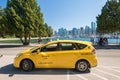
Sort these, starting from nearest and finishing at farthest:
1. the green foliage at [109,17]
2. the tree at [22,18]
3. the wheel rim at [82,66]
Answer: the wheel rim at [82,66] → the tree at [22,18] → the green foliage at [109,17]

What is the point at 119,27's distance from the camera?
37.6m

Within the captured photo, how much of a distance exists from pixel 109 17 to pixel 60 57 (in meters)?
28.3

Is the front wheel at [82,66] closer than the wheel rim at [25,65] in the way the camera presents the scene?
Yes

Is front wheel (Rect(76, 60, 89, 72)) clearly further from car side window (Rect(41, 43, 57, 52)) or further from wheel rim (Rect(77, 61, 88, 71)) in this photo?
car side window (Rect(41, 43, 57, 52))

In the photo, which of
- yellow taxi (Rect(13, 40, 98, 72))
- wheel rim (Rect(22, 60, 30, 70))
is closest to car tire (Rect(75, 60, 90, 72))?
yellow taxi (Rect(13, 40, 98, 72))

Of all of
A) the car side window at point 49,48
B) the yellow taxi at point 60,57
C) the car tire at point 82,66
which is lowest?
the car tire at point 82,66

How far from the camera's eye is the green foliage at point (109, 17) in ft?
123

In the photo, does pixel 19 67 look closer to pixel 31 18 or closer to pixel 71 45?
pixel 71 45

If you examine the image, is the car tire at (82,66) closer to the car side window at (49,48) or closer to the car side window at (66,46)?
the car side window at (66,46)

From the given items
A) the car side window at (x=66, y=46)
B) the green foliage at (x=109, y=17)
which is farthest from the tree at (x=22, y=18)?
the car side window at (x=66, y=46)

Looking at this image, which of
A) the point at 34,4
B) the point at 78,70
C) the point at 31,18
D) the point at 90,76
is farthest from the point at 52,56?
the point at 34,4

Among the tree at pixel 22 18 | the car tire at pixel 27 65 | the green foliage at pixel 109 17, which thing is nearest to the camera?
the car tire at pixel 27 65

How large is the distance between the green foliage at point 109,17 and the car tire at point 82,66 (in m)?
27.0

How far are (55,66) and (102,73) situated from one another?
2327mm
